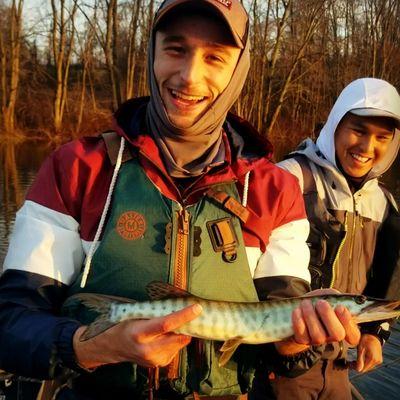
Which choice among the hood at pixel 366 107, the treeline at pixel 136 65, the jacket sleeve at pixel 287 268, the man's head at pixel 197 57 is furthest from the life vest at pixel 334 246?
the treeline at pixel 136 65

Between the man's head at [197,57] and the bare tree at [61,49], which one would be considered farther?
the bare tree at [61,49]

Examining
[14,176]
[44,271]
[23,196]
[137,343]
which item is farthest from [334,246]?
[14,176]

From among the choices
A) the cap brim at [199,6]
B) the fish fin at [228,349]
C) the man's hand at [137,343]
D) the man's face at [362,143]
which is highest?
the cap brim at [199,6]

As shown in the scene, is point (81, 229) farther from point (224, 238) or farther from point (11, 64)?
point (11, 64)

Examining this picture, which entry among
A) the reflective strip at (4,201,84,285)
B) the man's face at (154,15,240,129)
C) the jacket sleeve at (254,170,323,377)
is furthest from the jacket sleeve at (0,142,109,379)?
the jacket sleeve at (254,170,323,377)

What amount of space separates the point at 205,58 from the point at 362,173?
1.97 metres

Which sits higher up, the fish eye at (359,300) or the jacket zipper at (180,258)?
the jacket zipper at (180,258)

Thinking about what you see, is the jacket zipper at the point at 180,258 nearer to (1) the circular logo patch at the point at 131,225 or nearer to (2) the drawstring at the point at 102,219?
(1) the circular logo patch at the point at 131,225

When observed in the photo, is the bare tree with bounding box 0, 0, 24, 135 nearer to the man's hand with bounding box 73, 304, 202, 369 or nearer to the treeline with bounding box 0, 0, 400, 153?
the treeline with bounding box 0, 0, 400, 153

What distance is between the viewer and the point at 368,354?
3404 mm

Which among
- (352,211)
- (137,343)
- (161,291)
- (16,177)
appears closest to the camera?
(137,343)

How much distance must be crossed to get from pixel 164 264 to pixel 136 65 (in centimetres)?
3451

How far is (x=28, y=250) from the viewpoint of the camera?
6.81 ft

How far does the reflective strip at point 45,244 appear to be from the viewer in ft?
6.79
